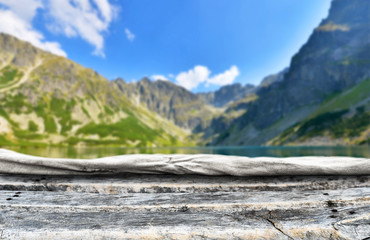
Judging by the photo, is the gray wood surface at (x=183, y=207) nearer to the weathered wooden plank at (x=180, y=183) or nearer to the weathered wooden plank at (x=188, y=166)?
the weathered wooden plank at (x=180, y=183)

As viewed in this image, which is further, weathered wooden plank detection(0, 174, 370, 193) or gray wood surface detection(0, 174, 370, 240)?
weathered wooden plank detection(0, 174, 370, 193)

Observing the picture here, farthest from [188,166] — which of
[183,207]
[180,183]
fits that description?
[183,207]

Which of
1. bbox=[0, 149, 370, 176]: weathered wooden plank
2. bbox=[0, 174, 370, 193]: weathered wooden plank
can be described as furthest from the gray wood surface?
bbox=[0, 149, 370, 176]: weathered wooden plank

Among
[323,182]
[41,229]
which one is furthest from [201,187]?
[41,229]

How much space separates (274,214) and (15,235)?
110 inches

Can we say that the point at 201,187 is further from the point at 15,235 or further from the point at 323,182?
the point at 15,235

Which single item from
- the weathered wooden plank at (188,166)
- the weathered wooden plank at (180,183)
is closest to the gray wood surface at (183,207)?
the weathered wooden plank at (180,183)

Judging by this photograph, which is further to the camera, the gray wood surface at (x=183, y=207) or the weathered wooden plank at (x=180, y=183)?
the weathered wooden plank at (x=180, y=183)

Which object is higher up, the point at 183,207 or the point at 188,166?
the point at 188,166

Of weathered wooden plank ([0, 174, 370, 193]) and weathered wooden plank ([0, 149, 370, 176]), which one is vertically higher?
weathered wooden plank ([0, 149, 370, 176])

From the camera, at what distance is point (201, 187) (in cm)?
313

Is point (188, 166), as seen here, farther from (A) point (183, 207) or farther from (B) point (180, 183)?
(A) point (183, 207)

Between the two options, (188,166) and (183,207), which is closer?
(183,207)

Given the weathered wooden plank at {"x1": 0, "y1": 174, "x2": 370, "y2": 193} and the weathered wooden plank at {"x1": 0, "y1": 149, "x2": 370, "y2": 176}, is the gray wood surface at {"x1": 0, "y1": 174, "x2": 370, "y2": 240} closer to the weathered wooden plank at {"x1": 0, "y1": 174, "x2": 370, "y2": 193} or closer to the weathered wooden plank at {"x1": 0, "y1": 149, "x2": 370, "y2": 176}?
the weathered wooden plank at {"x1": 0, "y1": 174, "x2": 370, "y2": 193}
